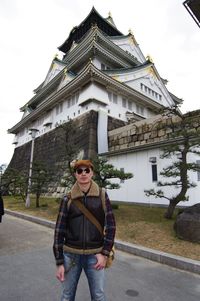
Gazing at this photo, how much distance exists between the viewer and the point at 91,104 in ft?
63.6

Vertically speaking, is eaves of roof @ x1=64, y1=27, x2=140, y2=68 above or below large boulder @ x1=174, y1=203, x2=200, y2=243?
above

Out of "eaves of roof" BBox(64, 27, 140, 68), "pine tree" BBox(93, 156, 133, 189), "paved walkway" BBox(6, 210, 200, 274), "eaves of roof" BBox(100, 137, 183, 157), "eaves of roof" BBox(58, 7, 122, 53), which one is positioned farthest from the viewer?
"eaves of roof" BBox(58, 7, 122, 53)

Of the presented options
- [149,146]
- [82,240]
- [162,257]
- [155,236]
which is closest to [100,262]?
[82,240]

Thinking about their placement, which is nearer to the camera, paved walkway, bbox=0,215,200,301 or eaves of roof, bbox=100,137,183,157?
paved walkway, bbox=0,215,200,301

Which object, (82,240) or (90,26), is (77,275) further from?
(90,26)

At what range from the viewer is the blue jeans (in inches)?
87.3

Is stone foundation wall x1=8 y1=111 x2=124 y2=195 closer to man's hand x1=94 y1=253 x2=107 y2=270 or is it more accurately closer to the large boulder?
the large boulder

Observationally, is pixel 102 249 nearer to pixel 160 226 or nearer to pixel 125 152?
pixel 160 226

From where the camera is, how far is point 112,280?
13.0 feet

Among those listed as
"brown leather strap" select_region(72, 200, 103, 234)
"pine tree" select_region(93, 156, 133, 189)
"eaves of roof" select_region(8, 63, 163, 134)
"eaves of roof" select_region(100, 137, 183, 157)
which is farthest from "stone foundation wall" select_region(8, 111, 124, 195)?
"brown leather strap" select_region(72, 200, 103, 234)

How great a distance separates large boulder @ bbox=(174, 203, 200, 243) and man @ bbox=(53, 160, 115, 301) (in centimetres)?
425

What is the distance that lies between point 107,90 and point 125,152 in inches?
326

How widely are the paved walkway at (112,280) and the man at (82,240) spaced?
4.28 ft

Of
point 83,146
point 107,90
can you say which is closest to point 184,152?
point 83,146
